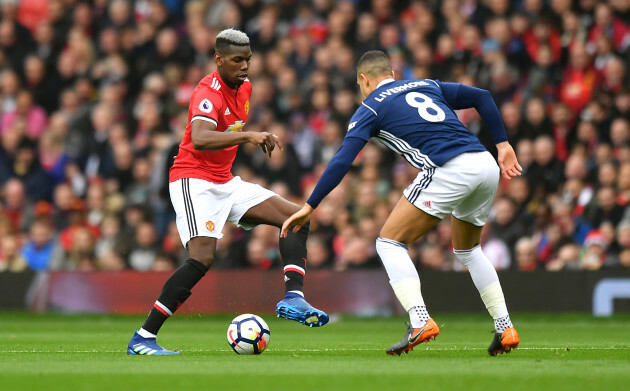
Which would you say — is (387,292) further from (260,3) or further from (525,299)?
(260,3)

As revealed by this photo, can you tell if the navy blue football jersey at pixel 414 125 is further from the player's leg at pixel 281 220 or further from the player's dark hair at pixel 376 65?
the player's leg at pixel 281 220

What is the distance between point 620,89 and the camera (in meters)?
13.4

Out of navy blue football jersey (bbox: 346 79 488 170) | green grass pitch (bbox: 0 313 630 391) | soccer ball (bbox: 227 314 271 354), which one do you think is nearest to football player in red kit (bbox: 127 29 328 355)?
soccer ball (bbox: 227 314 271 354)

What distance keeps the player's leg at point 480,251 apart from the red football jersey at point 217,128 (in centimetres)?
191

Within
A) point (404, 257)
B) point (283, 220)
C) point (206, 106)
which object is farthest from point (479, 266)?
point (206, 106)

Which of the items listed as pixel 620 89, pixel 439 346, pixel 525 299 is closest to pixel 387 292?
pixel 525 299

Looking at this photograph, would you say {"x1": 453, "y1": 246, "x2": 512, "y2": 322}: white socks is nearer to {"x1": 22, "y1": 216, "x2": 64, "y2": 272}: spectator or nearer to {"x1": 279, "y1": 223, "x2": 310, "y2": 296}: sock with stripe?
{"x1": 279, "y1": 223, "x2": 310, "y2": 296}: sock with stripe

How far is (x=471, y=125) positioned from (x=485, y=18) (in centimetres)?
196

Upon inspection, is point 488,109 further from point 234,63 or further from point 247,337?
point 247,337

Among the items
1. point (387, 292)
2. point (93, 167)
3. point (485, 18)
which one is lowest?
point (387, 292)

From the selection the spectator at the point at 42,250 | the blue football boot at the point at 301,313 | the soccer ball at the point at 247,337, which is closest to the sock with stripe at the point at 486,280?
the blue football boot at the point at 301,313

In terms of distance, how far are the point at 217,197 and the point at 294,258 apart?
0.78m

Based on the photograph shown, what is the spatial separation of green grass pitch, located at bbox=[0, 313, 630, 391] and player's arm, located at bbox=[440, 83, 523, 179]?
1.38 metres

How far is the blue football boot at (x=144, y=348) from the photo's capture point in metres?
8.04
